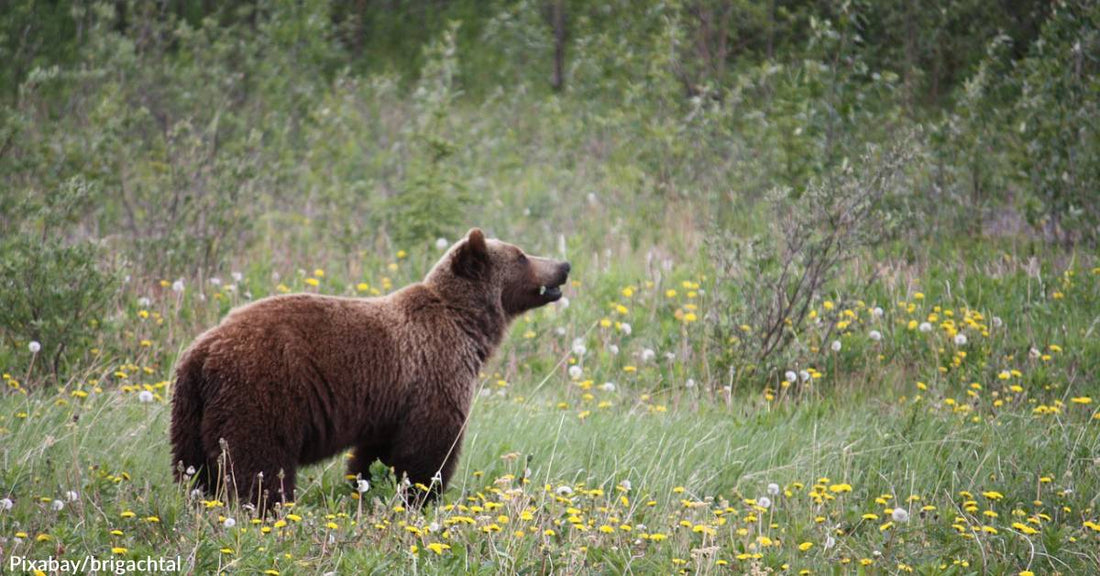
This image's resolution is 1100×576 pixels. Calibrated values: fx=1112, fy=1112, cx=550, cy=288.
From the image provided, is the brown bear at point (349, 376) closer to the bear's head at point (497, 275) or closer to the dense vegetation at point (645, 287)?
the bear's head at point (497, 275)

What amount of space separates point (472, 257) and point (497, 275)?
24cm

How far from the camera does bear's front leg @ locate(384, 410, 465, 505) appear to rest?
236 inches

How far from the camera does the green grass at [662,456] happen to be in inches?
201

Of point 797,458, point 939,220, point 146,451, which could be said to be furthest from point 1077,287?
point 146,451

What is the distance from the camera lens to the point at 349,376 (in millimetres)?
5770

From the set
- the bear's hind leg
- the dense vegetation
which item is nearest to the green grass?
the dense vegetation

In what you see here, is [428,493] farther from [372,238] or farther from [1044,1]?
[1044,1]

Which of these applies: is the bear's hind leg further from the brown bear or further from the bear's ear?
the bear's ear

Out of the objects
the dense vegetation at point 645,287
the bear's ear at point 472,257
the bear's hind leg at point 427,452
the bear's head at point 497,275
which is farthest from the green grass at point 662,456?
the bear's ear at point 472,257

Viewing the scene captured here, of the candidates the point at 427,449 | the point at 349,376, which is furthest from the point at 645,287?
the point at 349,376

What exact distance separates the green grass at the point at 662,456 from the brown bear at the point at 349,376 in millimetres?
259

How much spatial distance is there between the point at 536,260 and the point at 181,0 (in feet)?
60.0

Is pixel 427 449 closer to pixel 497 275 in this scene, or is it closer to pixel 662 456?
pixel 497 275

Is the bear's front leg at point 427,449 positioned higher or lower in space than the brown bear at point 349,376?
lower
